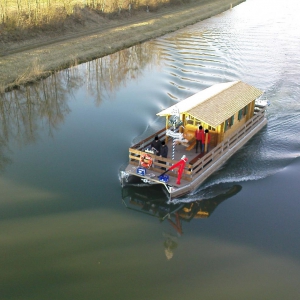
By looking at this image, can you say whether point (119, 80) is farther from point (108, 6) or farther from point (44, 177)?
point (108, 6)

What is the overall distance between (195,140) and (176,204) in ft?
12.9

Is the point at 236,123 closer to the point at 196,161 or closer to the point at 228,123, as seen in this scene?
the point at 228,123

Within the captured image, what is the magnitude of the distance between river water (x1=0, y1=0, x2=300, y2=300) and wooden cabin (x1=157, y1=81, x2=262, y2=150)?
171 cm

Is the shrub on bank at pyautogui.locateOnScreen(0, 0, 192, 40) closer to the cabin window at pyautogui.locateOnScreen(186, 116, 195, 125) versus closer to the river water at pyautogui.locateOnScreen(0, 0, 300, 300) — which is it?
the river water at pyautogui.locateOnScreen(0, 0, 300, 300)

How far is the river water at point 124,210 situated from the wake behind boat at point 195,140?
2.39 feet

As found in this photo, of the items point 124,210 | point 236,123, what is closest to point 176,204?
point 124,210

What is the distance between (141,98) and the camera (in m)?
29.1

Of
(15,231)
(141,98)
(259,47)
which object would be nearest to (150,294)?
(15,231)

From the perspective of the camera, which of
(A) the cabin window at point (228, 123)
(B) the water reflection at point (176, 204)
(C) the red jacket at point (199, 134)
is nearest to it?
(B) the water reflection at point (176, 204)

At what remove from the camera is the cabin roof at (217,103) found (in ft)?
63.0

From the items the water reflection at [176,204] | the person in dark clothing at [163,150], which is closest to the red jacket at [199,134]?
the person in dark clothing at [163,150]

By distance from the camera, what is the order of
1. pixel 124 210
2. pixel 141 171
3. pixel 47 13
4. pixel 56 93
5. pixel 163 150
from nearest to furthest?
pixel 124 210 → pixel 141 171 → pixel 163 150 → pixel 56 93 → pixel 47 13

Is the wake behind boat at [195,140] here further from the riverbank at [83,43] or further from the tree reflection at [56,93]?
the riverbank at [83,43]

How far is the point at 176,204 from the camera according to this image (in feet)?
57.7
